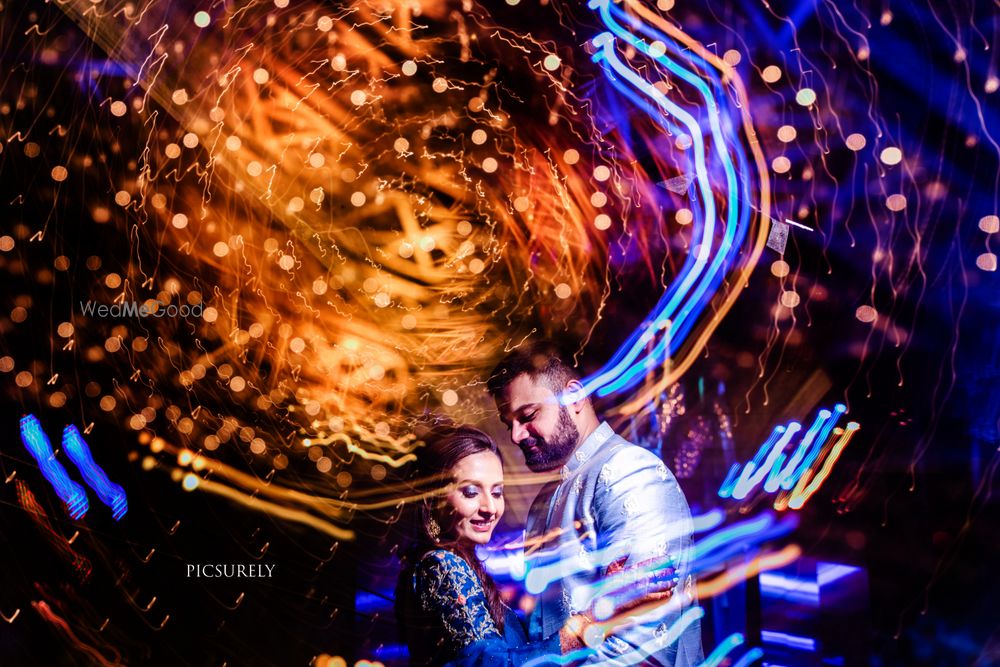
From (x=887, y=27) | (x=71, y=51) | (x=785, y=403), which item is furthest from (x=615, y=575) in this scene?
(x=71, y=51)

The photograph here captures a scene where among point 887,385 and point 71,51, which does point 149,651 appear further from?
point 887,385

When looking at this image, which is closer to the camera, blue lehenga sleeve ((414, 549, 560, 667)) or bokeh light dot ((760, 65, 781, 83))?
blue lehenga sleeve ((414, 549, 560, 667))

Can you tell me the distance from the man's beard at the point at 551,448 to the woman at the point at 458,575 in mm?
137

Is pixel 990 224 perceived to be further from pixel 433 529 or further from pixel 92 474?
pixel 92 474

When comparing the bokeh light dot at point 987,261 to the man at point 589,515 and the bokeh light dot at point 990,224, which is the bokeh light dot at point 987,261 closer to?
the bokeh light dot at point 990,224

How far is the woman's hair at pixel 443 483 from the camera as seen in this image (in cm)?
293

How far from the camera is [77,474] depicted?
118 inches

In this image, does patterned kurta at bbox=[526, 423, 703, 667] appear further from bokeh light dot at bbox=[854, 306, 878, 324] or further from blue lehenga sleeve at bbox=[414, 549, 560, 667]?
bokeh light dot at bbox=[854, 306, 878, 324]

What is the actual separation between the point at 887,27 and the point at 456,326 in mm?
2198

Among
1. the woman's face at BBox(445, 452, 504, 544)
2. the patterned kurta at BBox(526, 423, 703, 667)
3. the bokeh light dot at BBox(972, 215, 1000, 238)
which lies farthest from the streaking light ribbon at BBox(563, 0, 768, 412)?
the bokeh light dot at BBox(972, 215, 1000, 238)

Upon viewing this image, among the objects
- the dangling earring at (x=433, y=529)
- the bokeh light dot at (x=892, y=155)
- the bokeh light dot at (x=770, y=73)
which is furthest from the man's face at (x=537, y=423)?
the bokeh light dot at (x=892, y=155)

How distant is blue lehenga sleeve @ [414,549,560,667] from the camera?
2828 mm

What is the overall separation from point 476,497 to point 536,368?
1.99ft

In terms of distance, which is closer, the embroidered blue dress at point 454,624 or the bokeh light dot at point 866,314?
the embroidered blue dress at point 454,624
